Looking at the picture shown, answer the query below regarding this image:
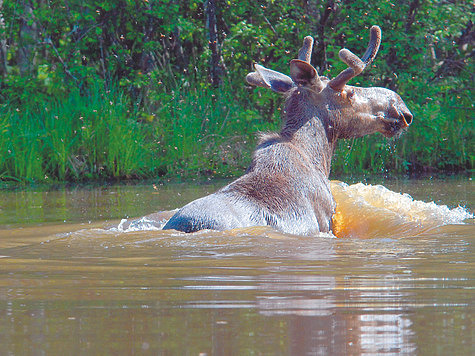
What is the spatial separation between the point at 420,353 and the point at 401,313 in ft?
1.97

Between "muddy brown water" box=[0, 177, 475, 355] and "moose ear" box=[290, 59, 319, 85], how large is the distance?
121cm

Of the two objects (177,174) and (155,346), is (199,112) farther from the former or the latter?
(155,346)

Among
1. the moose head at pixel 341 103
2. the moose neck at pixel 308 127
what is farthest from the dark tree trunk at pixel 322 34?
the moose neck at pixel 308 127

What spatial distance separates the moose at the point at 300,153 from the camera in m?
6.19

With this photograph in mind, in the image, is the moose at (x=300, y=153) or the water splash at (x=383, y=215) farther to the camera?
the water splash at (x=383, y=215)

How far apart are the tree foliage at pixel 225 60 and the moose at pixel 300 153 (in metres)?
6.09

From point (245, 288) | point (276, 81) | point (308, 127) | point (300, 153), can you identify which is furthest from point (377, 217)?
point (245, 288)

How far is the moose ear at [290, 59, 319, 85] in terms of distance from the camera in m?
7.10

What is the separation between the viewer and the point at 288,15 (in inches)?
620

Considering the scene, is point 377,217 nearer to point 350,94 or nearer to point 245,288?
point 350,94

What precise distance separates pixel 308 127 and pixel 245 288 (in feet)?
12.0

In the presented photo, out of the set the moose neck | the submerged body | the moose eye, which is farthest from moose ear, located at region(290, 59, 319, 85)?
the submerged body

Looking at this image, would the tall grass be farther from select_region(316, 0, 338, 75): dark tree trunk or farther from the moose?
the moose

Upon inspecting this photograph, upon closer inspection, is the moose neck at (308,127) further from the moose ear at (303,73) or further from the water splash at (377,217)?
the water splash at (377,217)
